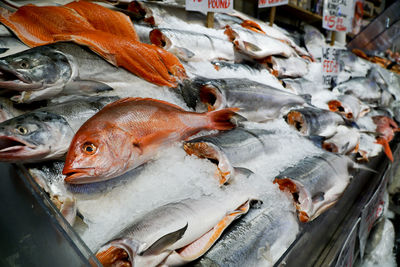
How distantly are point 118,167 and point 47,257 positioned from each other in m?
0.34

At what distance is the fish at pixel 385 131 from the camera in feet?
8.39

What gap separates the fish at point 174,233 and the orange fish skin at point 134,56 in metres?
0.86

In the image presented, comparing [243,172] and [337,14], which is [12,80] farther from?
[337,14]

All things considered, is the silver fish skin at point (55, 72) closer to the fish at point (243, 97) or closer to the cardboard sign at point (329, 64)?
the fish at point (243, 97)

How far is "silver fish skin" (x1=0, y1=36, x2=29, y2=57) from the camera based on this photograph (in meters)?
1.45

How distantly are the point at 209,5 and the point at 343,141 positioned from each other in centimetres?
155

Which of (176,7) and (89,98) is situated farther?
(176,7)

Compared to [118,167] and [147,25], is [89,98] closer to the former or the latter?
[118,167]

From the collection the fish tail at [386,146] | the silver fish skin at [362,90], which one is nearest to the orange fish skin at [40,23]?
the fish tail at [386,146]

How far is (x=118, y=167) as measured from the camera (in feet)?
3.30

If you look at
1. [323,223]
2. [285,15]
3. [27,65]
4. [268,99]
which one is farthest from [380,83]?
[27,65]

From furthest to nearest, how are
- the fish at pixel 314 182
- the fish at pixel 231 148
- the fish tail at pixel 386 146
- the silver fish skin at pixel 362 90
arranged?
the silver fish skin at pixel 362 90
the fish tail at pixel 386 146
the fish at pixel 314 182
the fish at pixel 231 148

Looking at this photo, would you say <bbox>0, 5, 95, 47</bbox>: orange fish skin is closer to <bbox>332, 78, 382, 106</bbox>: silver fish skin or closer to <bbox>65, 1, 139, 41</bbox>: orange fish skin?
Answer: <bbox>65, 1, 139, 41</bbox>: orange fish skin

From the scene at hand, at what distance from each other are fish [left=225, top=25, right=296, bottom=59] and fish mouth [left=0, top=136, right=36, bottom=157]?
1.93m
